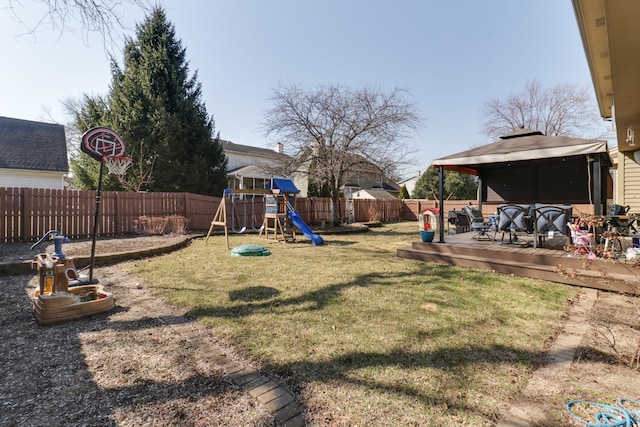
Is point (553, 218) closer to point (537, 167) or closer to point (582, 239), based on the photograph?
point (582, 239)

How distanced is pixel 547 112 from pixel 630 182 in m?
22.3

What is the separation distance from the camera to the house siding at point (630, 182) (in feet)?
28.0

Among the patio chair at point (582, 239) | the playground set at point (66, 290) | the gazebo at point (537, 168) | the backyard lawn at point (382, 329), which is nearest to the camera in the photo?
the backyard lawn at point (382, 329)

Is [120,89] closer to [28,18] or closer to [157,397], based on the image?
[28,18]

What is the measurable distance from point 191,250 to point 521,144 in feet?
27.2

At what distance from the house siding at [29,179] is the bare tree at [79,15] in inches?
621

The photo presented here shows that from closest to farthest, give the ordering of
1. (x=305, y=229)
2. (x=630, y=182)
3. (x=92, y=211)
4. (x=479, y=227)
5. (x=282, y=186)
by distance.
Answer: (x=479, y=227) < (x=630, y=182) < (x=92, y=211) < (x=305, y=229) < (x=282, y=186)

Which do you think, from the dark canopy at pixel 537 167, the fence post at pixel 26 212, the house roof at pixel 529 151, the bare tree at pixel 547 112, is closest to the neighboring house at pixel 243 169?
the fence post at pixel 26 212

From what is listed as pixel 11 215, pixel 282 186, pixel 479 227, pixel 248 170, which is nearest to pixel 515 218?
pixel 479 227

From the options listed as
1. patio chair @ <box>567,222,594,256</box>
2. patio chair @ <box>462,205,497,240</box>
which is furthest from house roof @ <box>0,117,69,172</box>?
patio chair @ <box>567,222,594,256</box>

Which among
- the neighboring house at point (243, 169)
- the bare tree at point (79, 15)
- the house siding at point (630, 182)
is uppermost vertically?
the neighboring house at point (243, 169)

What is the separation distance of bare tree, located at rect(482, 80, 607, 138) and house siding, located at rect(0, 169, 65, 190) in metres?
32.4

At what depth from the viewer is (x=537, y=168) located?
32.8 feet

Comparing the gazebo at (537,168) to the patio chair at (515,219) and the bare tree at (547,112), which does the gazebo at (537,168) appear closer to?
the patio chair at (515,219)
